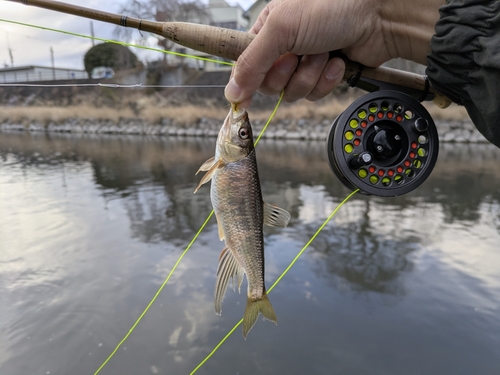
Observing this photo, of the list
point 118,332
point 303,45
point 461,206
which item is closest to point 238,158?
point 303,45

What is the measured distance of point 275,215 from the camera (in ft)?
5.35

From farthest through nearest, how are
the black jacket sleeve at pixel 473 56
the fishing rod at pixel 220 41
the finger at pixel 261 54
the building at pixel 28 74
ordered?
the building at pixel 28 74 → the fishing rod at pixel 220 41 → the finger at pixel 261 54 → the black jacket sleeve at pixel 473 56

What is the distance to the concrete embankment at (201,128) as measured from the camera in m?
15.7

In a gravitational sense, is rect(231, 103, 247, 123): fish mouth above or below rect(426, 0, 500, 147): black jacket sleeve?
below

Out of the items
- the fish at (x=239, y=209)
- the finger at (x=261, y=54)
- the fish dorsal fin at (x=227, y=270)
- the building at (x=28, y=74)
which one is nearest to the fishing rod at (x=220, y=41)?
the finger at (x=261, y=54)

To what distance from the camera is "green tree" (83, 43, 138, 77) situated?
27875 millimetres

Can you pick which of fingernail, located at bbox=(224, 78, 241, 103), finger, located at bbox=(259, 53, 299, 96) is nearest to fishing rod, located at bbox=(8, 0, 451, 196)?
finger, located at bbox=(259, 53, 299, 96)

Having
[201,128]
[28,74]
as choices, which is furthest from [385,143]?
[28,74]

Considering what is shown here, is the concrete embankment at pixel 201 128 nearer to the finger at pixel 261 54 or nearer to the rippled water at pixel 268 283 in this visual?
the rippled water at pixel 268 283

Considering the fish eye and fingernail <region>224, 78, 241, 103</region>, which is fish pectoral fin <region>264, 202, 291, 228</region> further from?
fingernail <region>224, 78, 241, 103</region>

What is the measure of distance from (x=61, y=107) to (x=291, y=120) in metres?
15.3

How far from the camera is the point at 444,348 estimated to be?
3072 millimetres

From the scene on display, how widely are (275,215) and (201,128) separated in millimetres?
18327

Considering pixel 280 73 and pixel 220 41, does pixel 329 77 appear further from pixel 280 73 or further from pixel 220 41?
pixel 220 41
